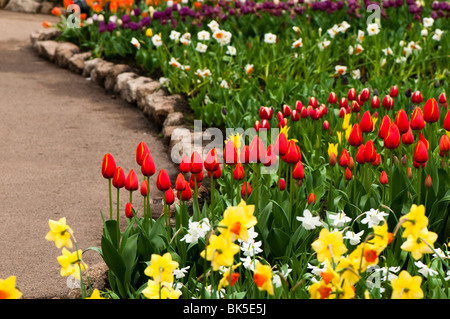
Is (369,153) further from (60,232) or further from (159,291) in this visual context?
(60,232)

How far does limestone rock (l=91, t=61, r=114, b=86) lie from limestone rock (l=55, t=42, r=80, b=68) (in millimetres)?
680

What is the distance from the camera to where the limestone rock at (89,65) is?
7465mm

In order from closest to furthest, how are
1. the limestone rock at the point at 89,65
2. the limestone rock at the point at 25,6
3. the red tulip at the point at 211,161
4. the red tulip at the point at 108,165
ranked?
1. the red tulip at the point at 108,165
2. the red tulip at the point at 211,161
3. the limestone rock at the point at 89,65
4. the limestone rock at the point at 25,6

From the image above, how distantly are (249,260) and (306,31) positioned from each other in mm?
4904

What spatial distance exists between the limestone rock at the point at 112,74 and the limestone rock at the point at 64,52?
1.00 m

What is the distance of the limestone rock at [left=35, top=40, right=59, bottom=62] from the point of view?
8141 mm

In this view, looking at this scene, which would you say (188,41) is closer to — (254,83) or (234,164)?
(254,83)

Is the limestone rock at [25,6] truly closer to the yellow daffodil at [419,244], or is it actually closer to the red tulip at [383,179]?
the red tulip at [383,179]

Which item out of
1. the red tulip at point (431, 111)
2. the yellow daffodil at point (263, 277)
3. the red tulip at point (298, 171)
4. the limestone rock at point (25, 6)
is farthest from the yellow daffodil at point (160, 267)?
the limestone rock at point (25, 6)

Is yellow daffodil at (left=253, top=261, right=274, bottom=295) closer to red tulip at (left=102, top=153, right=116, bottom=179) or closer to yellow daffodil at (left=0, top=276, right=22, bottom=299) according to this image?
yellow daffodil at (left=0, top=276, right=22, bottom=299)

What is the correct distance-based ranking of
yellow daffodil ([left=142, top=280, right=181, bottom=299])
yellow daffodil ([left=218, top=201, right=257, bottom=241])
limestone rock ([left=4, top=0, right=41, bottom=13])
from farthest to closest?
1. limestone rock ([left=4, top=0, right=41, bottom=13])
2. yellow daffodil ([left=142, top=280, right=181, bottom=299])
3. yellow daffodil ([left=218, top=201, right=257, bottom=241])

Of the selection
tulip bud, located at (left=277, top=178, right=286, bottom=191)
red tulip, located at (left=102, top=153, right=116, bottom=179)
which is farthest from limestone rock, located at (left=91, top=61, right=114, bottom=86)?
red tulip, located at (left=102, top=153, right=116, bottom=179)

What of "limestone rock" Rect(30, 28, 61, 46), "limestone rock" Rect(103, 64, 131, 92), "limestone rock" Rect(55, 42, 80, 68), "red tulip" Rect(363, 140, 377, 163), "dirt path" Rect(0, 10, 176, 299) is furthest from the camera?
"limestone rock" Rect(30, 28, 61, 46)
